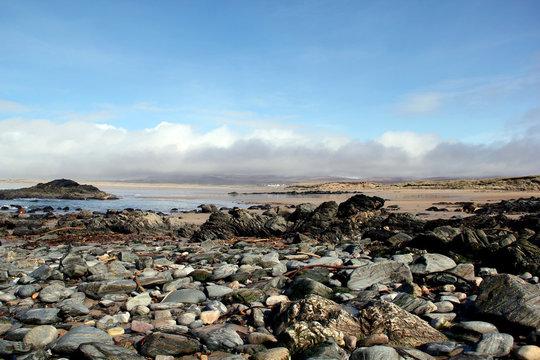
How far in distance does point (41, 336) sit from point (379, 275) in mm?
3961

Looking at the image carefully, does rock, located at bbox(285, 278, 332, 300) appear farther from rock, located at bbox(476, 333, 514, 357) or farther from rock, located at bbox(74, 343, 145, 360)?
rock, located at bbox(74, 343, 145, 360)

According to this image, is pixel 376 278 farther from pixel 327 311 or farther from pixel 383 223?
pixel 383 223

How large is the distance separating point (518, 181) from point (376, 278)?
51.7m

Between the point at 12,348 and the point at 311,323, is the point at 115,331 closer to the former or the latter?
the point at 12,348

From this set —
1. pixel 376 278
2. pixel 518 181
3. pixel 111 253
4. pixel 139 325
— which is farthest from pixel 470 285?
pixel 518 181

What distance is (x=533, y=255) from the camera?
18.4 feet

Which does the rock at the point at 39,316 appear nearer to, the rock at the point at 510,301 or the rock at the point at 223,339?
the rock at the point at 223,339

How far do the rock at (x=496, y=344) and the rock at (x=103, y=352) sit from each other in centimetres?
281

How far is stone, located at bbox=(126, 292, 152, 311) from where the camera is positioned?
433 cm

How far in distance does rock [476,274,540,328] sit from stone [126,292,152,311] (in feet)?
12.1

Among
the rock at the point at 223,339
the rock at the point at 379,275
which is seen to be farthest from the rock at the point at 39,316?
the rock at the point at 379,275

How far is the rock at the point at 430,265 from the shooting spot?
5.16m

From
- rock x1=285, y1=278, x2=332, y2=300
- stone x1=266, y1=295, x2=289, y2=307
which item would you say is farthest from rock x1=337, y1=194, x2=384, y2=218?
stone x1=266, y1=295, x2=289, y2=307

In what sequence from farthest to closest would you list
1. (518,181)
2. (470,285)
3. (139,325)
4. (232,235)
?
(518,181)
(232,235)
(470,285)
(139,325)
